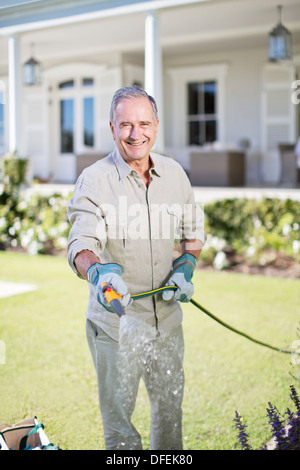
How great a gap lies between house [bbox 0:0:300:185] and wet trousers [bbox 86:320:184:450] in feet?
23.5

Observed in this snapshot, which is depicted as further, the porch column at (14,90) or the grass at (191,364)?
the porch column at (14,90)

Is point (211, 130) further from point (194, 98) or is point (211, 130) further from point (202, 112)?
point (194, 98)

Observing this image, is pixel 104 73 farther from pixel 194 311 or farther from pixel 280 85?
pixel 194 311

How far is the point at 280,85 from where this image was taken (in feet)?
36.7

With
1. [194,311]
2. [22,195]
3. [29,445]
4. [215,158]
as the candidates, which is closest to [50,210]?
[22,195]

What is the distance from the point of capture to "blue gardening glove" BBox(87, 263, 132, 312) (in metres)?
1.63

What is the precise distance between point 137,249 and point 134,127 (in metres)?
0.43

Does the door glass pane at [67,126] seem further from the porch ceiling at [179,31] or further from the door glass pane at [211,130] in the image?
the door glass pane at [211,130]

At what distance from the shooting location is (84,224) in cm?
185

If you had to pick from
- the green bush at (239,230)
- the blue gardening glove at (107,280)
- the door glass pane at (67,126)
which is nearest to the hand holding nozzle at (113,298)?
the blue gardening glove at (107,280)

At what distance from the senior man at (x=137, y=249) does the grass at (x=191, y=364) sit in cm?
85

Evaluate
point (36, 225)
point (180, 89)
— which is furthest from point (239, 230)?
point (180, 89)

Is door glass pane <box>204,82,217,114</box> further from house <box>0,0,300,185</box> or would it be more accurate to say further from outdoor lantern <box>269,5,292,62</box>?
outdoor lantern <box>269,5,292,62</box>

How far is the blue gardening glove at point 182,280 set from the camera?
192cm
